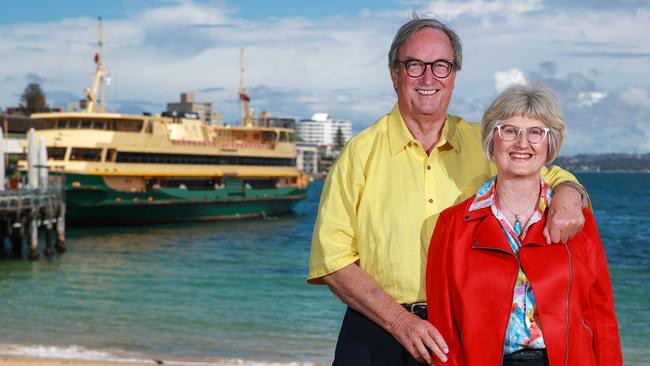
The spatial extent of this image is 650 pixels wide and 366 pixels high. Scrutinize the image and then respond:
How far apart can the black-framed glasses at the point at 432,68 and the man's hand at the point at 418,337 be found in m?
0.73

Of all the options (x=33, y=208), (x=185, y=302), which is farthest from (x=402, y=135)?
(x=33, y=208)

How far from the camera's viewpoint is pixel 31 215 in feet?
72.9

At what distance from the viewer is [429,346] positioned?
8.09 feet

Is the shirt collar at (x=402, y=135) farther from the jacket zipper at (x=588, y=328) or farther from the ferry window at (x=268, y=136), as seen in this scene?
the ferry window at (x=268, y=136)

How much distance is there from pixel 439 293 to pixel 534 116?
1.85 feet

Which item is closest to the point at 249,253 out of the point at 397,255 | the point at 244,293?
the point at 244,293

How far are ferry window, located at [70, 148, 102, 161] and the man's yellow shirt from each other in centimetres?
2990

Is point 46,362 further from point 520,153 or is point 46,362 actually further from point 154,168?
point 154,168

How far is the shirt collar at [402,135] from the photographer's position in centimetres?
267

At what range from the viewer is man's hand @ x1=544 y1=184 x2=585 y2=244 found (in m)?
2.31

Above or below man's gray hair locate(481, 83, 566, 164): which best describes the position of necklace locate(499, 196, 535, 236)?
below

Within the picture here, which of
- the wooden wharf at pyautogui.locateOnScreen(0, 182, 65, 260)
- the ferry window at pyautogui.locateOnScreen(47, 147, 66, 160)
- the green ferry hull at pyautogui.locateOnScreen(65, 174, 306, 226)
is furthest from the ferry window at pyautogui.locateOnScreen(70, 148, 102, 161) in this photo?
the wooden wharf at pyautogui.locateOnScreen(0, 182, 65, 260)

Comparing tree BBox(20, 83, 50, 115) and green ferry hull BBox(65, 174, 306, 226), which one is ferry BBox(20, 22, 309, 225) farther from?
tree BBox(20, 83, 50, 115)

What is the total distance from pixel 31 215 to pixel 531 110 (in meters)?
21.5
